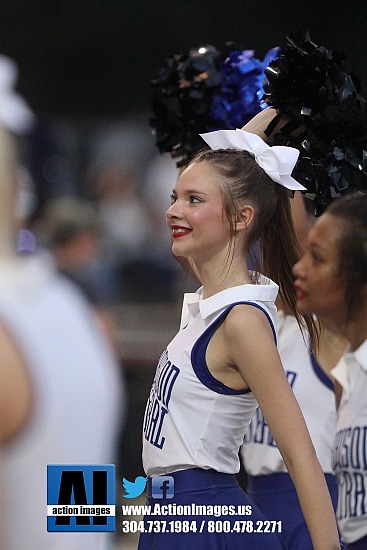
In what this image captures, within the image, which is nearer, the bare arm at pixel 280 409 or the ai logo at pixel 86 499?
the bare arm at pixel 280 409

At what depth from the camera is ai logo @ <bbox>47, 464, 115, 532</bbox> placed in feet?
6.61

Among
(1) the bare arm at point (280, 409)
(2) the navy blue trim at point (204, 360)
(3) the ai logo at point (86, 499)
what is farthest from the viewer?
(3) the ai logo at point (86, 499)

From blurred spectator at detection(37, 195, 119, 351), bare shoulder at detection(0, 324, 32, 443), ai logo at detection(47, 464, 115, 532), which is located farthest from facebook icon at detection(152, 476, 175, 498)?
blurred spectator at detection(37, 195, 119, 351)

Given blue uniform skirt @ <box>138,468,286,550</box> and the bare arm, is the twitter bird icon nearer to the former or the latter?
blue uniform skirt @ <box>138,468,286,550</box>

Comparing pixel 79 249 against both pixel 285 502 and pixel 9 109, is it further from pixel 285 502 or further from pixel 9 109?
pixel 9 109

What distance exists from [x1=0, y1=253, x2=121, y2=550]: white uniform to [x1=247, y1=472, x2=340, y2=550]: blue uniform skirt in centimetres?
98

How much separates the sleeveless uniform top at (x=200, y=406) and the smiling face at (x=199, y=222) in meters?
0.10

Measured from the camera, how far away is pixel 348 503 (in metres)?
1.95

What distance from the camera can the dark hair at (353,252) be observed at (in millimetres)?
1931

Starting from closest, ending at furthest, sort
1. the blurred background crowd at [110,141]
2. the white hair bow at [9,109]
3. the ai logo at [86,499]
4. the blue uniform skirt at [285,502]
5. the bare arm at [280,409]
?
1. the white hair bow at [9,109]
2. the bare arm at [280,409]
3. the ai logo at [86,499]
4. the blue uniform skirt at [285,502]
5. the blurred background crowd at [110,141]

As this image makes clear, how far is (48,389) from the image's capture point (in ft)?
4.00

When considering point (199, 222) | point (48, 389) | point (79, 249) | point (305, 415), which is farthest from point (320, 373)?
point (79, 249)

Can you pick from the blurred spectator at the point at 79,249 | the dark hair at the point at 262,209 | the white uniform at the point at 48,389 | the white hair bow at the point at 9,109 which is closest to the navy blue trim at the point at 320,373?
the dark hair at the point at 262,209

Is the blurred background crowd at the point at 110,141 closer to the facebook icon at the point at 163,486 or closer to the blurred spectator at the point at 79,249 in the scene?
the blurred spectator at the point at 79,249
